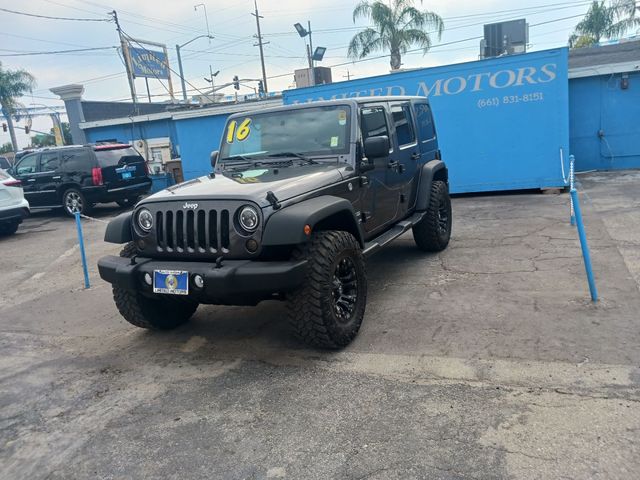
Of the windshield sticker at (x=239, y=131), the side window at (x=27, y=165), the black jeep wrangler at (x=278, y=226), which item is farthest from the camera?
the side window at (x=27, y=165)

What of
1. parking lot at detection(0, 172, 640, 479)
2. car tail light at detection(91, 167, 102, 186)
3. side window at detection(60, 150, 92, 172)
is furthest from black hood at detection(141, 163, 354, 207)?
side window at detection(60, 150, 92, 172)

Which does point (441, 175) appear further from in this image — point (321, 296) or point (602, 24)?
point (602, 24)

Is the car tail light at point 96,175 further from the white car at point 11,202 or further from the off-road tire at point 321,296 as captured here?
the off-road tire at point 321,296

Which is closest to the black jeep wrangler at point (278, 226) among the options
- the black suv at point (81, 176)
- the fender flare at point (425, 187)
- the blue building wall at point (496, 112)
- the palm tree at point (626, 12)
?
the fender flare at point (425, 187)

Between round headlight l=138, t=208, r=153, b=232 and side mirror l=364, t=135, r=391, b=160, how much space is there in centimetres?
192

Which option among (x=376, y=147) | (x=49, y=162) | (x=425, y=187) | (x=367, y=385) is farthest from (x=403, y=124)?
(x=49, y=162)

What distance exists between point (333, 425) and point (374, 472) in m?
0.51

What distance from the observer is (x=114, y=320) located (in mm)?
5434

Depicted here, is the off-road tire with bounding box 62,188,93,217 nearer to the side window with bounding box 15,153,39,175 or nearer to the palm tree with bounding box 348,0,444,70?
the side window with bounding box 15,153,39,175

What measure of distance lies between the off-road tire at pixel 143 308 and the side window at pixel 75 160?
8.91 metres

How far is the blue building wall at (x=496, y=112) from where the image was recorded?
1028 centimetres

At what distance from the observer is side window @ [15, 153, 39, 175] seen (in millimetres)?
13164

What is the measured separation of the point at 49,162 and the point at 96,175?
62.5 inches

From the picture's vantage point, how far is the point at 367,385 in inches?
142
